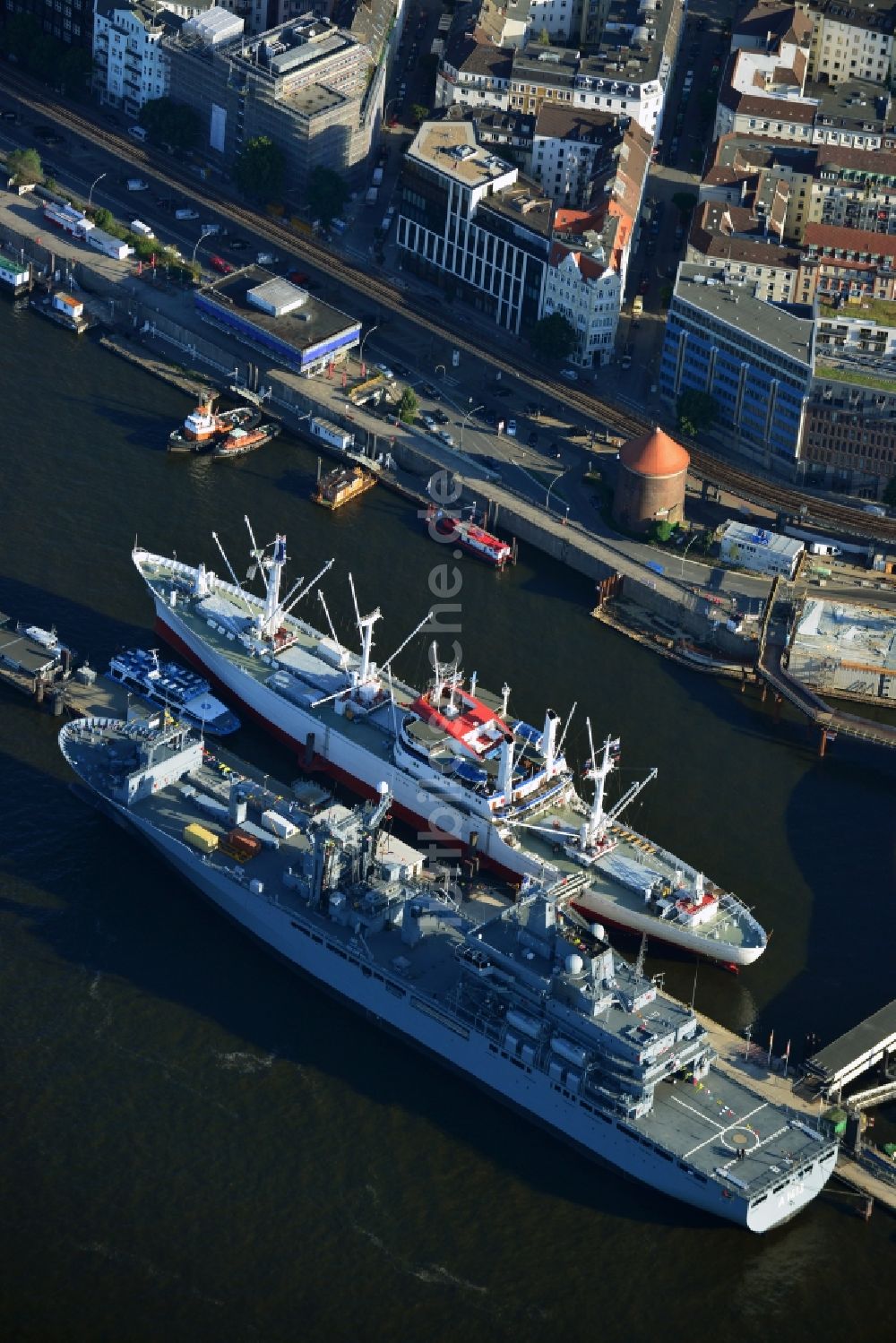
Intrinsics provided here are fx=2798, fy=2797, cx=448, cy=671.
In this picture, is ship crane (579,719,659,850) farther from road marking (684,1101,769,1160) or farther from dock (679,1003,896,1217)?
road marking (684,1101,769,1160)

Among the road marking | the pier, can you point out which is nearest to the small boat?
the pier

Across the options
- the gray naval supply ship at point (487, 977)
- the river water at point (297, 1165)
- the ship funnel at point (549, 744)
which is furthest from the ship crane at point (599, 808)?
the river water at point (297, 1165)

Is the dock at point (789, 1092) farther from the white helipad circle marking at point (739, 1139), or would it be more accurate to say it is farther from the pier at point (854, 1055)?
the white helipad circle marking at point (739, 1139)

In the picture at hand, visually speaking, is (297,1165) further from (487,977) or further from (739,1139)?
(739,1139)

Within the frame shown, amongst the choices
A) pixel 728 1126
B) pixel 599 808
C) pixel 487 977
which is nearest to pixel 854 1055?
pixel 728 1126

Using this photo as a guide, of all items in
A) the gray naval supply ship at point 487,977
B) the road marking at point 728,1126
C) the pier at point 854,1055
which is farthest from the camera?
the pier at point 854,1055

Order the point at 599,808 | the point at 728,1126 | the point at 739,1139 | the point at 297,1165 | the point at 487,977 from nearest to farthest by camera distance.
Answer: the point at 297,1165 → the point at 739,1139 → the point at 728,1126 → the point at 487,977 → the point at 599,808
